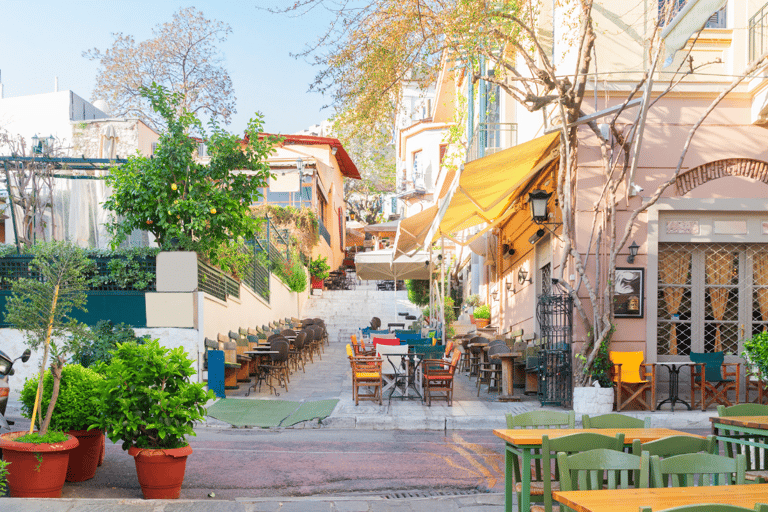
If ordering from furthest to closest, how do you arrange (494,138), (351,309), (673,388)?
1. (351,309)
2. (494,138)
3. (673,388)

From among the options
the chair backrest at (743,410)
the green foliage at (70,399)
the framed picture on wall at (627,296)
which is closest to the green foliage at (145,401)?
the green foliage at (70,399)

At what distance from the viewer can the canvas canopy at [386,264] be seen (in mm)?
20777

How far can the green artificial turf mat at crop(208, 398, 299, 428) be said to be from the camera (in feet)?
30.9

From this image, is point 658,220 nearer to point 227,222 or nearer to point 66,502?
point 227,222

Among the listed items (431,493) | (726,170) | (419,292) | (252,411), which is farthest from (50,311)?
(419,292)

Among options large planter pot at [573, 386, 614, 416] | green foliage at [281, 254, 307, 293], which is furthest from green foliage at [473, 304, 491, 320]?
large planter pot at [573, 386, 614, 416]

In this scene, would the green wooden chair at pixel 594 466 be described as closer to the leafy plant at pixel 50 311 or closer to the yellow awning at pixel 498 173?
the leafy plant at pixel 50 311

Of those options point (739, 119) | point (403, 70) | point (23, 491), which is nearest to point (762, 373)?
point (739, 119)

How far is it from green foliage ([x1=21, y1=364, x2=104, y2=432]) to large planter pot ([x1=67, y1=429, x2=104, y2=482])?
8 centimetres

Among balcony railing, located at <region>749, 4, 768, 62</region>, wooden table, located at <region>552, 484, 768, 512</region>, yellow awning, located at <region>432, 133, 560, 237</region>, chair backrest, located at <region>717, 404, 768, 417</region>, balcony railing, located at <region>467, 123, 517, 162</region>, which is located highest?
balcony railing, located at <region>749, 4, 768, 62</region>

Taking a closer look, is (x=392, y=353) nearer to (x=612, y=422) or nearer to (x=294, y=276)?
(x=612, y=422)

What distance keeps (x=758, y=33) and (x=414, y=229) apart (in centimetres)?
727

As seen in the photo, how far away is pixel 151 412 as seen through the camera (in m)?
5.57

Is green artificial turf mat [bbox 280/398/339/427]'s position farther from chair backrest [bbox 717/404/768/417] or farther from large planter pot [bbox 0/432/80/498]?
chair backrest [bbox 717/404/768/417]
